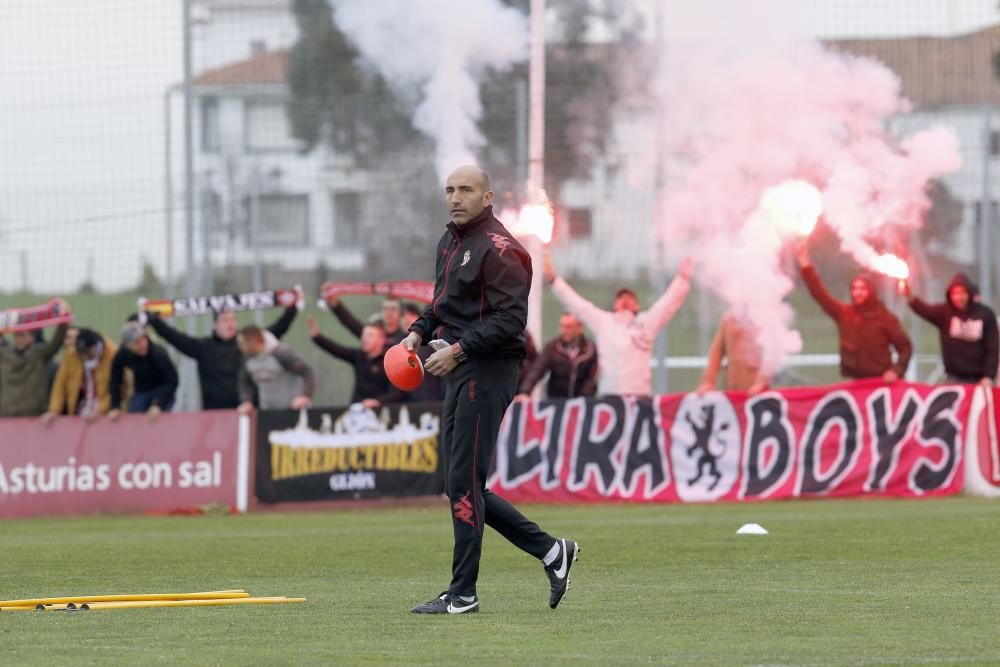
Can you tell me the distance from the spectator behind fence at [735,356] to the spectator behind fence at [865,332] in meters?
0.95

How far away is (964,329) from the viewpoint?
64.0 feet

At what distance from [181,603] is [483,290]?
A: 211 cm

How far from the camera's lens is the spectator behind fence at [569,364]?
1995 centimetres

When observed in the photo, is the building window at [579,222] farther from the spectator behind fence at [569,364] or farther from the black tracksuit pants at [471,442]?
the black tracksuit pants at [471,442]

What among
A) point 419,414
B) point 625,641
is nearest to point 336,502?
Answer: point 419,414

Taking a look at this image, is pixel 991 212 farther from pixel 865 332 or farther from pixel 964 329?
pixel 865 332

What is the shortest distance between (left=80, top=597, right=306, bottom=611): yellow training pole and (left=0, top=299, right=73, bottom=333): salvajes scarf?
11803 millimetres

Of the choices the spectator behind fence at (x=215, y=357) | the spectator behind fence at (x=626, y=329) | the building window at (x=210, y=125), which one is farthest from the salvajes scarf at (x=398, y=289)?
the building window at (x=210, y=125)

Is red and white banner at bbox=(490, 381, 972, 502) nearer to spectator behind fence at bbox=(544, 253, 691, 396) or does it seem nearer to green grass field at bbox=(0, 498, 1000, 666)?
spectator behind fence at bbox=(544, 253, 691, 396)

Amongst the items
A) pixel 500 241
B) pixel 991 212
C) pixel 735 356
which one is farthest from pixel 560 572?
pixel 991 212

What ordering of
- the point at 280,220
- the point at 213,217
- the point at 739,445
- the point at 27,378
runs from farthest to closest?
the point at 280,220 → the point at 213,217 → the point at 27,378 → the point at 739,445

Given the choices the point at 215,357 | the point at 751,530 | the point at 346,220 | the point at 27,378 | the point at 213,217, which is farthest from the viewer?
the point at 346,220

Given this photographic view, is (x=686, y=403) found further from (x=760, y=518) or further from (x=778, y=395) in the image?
(x=760, y=518)

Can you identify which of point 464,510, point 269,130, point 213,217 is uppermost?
point 269,130
